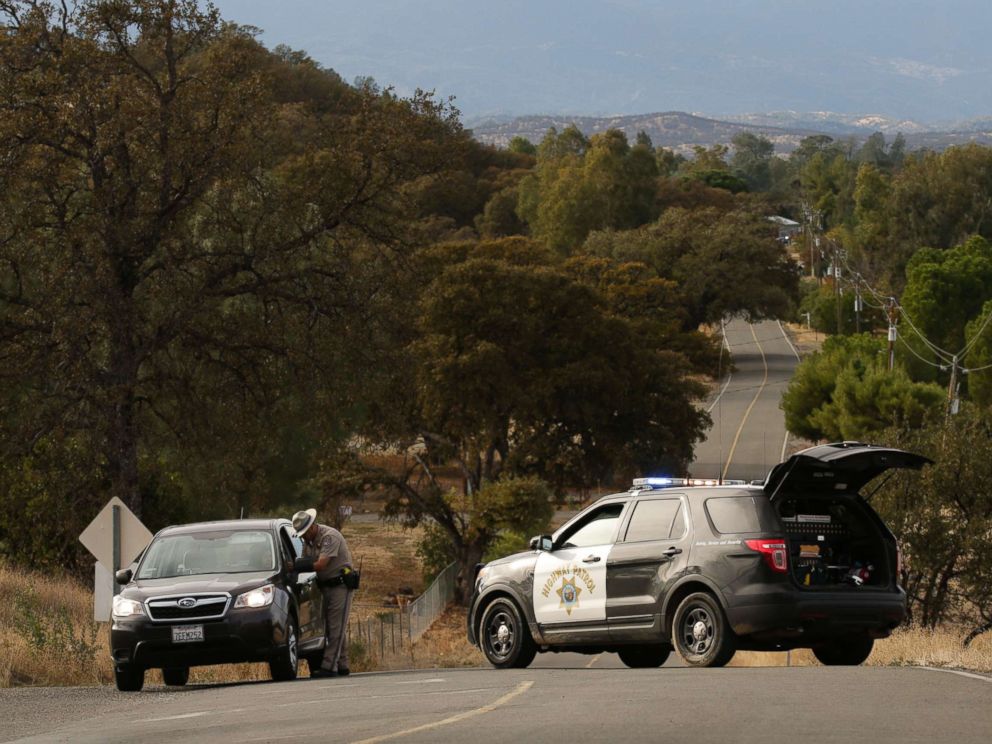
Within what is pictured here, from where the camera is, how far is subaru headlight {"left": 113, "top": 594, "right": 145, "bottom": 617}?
16234mm

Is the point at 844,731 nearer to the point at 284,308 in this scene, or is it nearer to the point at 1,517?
the point at 284,308

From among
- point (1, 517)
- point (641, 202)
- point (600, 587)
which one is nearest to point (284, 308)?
point (1, 517)

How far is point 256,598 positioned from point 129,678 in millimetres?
1500

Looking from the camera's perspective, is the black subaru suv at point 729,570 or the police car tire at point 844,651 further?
the police car tire at point 844,651

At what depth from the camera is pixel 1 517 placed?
32.5 m

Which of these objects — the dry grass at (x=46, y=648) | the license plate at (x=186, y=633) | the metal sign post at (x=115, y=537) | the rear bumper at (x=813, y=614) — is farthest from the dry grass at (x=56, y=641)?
the rear bumper at (x=813, y=614)

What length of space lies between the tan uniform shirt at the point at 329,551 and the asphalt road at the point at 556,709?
1679 mm

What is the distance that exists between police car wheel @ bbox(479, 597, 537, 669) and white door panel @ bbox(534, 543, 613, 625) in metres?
0.32

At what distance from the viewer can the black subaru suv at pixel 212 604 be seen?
1606cm

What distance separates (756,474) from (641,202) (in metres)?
64.3

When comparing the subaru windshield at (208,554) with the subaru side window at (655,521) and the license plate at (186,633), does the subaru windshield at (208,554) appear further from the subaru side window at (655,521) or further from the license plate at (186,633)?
the subaru side window at (655,521)

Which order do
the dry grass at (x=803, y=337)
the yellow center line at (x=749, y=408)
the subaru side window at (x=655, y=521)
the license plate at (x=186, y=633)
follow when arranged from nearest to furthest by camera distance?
the subaru side window at (x=655, y=521) < the license plate at (x=186, y=633) < the yellow center line at (x=749, y=408) < the dry grass at (x=803, y=337)

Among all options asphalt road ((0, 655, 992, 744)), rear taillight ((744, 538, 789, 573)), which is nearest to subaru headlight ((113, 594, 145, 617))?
asphalt road ((0, 655, 992, 744))

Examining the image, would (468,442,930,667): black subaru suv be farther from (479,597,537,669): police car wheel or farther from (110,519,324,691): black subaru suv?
(110,519,324,691): black subaru suv
